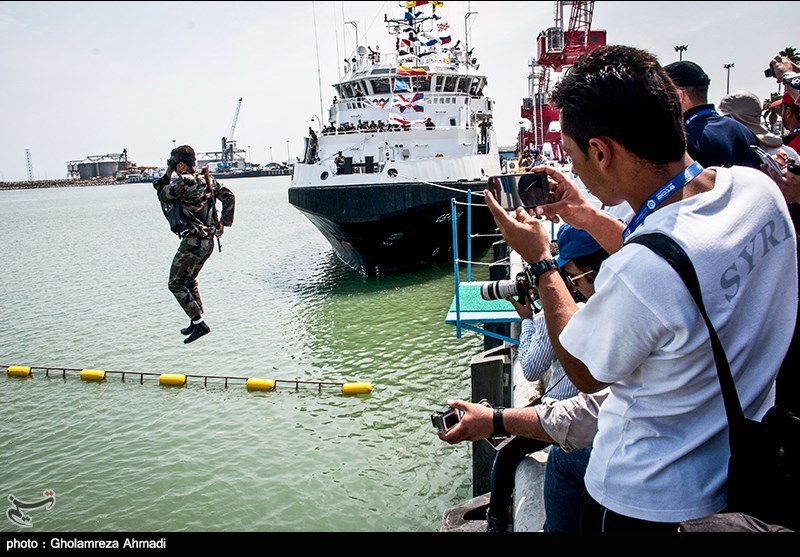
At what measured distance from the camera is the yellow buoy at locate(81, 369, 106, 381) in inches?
387

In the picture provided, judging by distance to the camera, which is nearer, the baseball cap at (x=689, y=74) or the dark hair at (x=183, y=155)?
the baseball cap at (x=689, y=74)

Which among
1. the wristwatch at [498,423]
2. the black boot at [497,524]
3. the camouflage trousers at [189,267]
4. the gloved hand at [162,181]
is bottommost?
the black boot at [497,524]

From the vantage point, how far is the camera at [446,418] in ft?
7.92

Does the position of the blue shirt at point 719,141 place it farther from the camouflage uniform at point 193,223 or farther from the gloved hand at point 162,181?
the gloved hand at point 162,181

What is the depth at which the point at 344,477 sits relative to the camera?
6.38 m

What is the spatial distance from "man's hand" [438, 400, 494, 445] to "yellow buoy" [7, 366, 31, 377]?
1035 cm

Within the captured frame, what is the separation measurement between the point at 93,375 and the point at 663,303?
34.6 feet

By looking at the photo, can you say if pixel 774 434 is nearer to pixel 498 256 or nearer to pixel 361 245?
pixel 498 256

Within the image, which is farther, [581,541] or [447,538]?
[447,538]

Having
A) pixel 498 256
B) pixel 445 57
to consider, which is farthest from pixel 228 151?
pixel 445 57

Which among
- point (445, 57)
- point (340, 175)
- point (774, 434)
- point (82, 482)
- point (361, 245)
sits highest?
point (445, 57)

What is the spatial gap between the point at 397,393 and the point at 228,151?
17.8 ft

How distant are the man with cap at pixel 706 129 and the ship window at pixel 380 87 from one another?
17.0m

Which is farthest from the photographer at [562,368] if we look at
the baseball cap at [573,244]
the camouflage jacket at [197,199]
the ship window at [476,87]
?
the ship window at [476,87]
